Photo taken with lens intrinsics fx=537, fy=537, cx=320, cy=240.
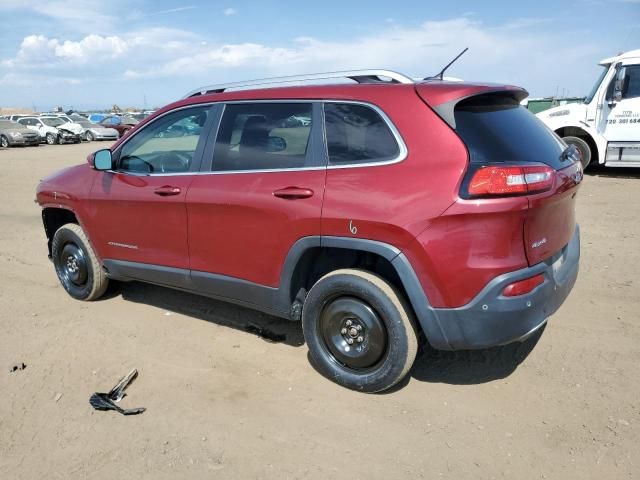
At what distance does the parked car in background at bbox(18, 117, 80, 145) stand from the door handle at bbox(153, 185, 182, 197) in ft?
96.0

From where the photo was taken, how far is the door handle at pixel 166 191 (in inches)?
154

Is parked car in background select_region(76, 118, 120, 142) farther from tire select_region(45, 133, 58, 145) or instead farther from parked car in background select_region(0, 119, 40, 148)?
parked car in background select_region(0, 119, 40, 148)

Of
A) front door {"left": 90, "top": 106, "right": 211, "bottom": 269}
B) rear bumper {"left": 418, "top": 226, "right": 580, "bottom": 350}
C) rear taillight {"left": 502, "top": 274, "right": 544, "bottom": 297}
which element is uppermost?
front door {"left": 90, "top": 106, "right": 211, "bottom": 269}

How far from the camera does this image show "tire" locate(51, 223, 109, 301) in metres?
4.81

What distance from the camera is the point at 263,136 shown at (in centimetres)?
362

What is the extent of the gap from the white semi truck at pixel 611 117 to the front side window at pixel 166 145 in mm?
9559

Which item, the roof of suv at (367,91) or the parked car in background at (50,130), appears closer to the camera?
the roof of suv at (367,91)

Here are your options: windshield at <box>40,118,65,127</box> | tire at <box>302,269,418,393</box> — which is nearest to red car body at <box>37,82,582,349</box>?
tire at <box>302,269,418,393</box>

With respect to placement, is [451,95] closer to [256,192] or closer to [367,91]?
[367,91]

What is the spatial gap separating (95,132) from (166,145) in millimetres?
29301

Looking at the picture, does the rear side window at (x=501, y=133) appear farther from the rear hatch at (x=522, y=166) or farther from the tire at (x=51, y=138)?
the tire at (x=51, y=138)

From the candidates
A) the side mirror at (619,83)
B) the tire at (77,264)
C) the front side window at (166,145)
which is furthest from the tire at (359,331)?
the side mirror at (619,83)

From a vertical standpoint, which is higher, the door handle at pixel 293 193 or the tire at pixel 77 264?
the door handle at pixel 293 193

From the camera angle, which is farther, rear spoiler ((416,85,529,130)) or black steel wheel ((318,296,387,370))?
black steel wheel ((318,296,387,370))
